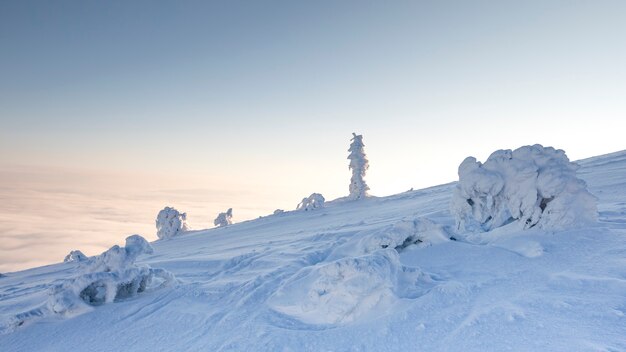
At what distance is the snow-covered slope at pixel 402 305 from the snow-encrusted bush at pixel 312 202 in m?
22.3

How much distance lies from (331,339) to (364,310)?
2.40ft

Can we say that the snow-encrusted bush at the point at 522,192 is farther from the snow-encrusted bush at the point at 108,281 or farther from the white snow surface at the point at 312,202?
the white snow surface at the point at 312,202

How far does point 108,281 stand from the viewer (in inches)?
310

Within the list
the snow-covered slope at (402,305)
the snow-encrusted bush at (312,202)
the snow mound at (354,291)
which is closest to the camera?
the snow-covered slope at (402,305)

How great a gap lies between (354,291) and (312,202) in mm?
25888

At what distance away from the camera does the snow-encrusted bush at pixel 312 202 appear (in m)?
31.2

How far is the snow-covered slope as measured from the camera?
173 inches

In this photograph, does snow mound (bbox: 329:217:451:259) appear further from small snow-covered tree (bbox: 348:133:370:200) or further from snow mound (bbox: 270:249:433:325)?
small snow-covered tree (bbox: 348:133:370:200)

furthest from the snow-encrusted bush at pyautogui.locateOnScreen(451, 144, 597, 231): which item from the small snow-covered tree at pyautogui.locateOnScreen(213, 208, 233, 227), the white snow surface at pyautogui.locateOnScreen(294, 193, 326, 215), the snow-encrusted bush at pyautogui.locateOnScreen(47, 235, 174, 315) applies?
the small snow-covered tree at pyautogui.locateOnScreen(213, 208, 233, 227)

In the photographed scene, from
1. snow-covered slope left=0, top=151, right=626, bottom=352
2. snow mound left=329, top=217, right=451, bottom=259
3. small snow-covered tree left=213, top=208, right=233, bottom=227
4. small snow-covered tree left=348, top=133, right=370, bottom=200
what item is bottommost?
snow-covered slope left=0, top=151, right=626, bottom=352

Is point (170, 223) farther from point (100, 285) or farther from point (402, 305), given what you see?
point (402, 305)

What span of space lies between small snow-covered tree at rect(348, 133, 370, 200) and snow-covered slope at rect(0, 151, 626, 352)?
1110 inches

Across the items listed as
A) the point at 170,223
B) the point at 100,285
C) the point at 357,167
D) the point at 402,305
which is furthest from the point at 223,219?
the point at 402,305

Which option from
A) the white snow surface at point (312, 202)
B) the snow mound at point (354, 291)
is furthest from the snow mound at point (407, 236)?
the white snow surface at point (312, 202)
